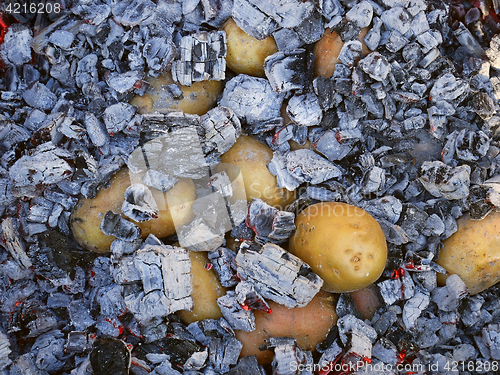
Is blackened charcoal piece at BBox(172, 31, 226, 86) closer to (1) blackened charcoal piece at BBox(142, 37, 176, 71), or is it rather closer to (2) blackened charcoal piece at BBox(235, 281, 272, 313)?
(1) blackened charcoal piece at BBox(142, 37, 176, 71)

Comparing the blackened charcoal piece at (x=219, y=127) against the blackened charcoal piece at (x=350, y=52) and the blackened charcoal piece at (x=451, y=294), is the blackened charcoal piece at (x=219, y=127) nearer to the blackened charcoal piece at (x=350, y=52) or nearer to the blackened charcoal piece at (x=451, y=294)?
the blackened charcoal piece at (x=350, y=52)

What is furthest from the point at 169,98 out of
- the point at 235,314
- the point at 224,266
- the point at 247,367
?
the point at 247,367

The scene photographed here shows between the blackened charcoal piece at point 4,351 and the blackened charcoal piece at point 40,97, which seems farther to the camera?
the blackened charcoal piece at point 40,97

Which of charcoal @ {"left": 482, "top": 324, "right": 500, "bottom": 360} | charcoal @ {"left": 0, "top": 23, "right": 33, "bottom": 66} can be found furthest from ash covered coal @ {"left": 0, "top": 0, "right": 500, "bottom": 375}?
charcoal @ {"left": 0, "top": 23, "right": 33, "bottom": 66}

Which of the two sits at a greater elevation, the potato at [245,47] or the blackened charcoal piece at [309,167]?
the potato at [245,47]

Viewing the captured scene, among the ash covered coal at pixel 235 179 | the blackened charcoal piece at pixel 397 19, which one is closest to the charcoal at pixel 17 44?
the ash covered coal at pixel 235 179

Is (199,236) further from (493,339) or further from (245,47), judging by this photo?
(493,339)
